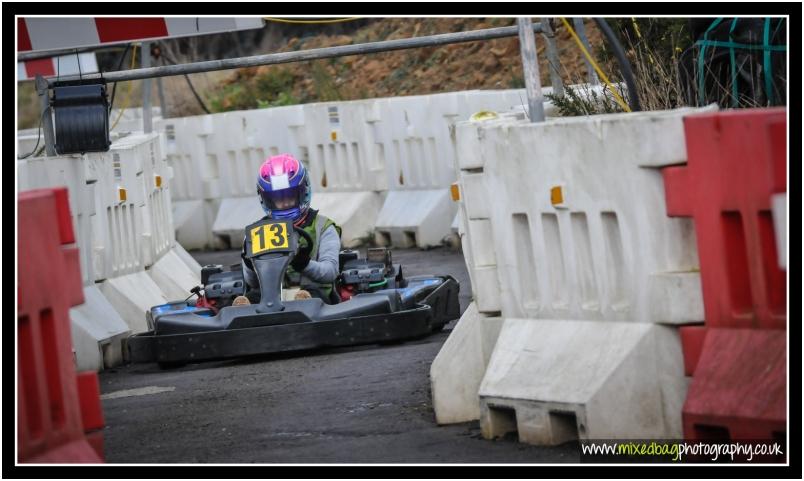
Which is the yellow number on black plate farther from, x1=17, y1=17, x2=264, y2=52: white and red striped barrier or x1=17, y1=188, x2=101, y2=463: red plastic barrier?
x1=17, y1=188, x2=101, y2=463: red plastic barrier

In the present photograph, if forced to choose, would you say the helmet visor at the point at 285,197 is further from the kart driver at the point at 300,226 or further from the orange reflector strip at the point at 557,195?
the orange reflector strip at the point at 557,195

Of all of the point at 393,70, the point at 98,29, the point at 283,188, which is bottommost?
the point at 283,188

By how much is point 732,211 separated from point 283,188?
17.2 feet

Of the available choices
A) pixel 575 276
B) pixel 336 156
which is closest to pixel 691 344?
pixel 575 276

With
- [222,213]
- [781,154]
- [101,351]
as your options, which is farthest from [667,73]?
[222,213]

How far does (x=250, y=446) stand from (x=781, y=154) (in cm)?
272

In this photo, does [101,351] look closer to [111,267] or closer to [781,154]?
[111,267]

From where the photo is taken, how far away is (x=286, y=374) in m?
8.98

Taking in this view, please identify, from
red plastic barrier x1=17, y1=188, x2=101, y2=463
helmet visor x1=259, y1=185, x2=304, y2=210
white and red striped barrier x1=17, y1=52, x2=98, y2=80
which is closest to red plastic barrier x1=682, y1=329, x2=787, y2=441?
red plastic barrier x1=17, y1=188, x2=101, y2=463

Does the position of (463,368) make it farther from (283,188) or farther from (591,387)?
(283,188)

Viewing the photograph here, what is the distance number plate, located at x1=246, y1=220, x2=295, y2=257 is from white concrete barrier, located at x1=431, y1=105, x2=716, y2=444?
3.15 meters

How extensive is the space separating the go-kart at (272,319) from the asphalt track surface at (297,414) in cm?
11

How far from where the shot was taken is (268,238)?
10.1 m

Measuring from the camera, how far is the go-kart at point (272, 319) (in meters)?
9.55
